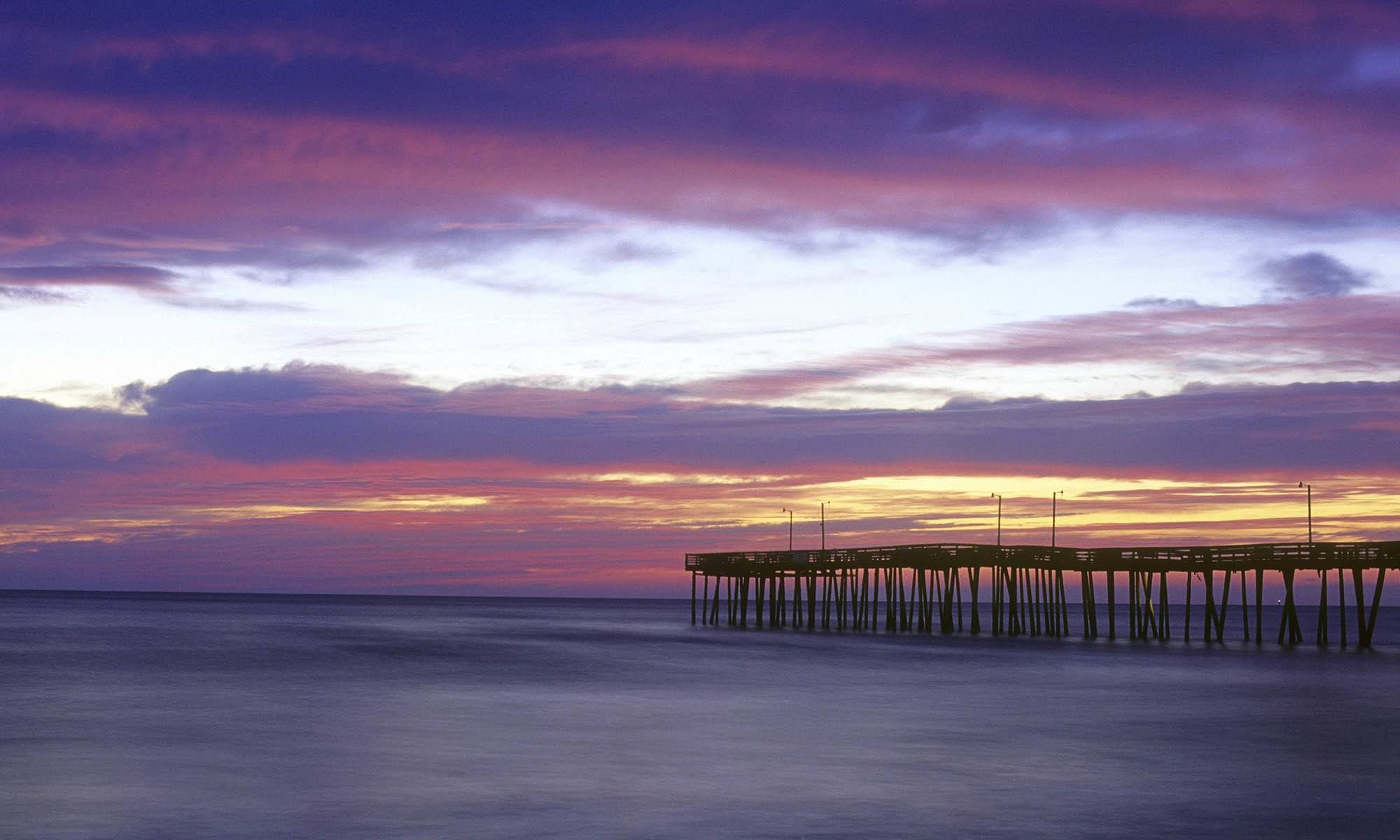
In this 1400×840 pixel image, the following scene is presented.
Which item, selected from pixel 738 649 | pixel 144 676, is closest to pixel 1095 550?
pixel 738 649

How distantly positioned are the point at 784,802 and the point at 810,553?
59566 mm

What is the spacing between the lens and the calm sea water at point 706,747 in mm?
21062

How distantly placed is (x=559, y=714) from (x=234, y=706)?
8624mm

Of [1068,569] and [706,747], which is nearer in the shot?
[706,747]

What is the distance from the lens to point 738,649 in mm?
66688

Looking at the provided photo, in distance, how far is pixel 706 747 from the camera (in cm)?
2964

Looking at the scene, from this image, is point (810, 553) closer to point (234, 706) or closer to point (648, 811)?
point (234, 706)

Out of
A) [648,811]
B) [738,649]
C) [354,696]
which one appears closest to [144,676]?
[354,696]

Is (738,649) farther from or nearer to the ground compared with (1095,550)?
nearer to the ground

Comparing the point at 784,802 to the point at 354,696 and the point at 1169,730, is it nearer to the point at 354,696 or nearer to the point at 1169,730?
the point at 1169,730

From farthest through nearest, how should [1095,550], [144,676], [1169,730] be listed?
[1095,550]
[144,676]
[1169,730]

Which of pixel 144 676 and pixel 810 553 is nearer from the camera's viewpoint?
pixel 144 676

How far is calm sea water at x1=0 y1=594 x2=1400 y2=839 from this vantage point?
69.1 ft

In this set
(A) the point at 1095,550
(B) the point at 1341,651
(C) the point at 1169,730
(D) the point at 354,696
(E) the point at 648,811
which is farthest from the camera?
(A) the point at 1095,550
